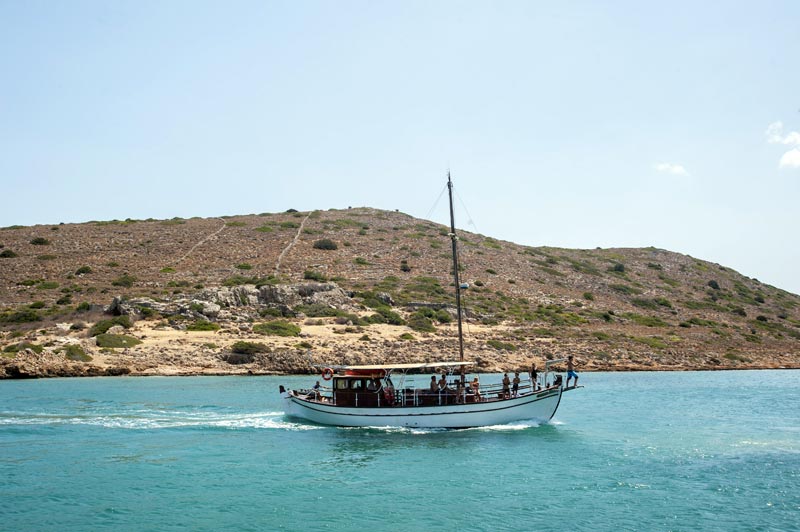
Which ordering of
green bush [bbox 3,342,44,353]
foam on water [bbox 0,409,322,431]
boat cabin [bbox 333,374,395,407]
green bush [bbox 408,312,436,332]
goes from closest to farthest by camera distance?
foam on water [bbox 0,409,322,431], boat cabin [bbox 333,374,395,407], green bush [bbox 3,342,44,353], green bush [bbox 408,312,436,332]

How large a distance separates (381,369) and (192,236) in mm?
77277

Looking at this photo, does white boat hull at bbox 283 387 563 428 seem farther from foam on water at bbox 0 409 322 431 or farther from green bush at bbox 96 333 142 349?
green bush at bbox 96 333 142 349

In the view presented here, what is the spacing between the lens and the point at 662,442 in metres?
28.2

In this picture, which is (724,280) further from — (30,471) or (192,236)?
(30,471)

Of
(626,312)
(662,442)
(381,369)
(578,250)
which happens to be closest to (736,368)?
(626,312)

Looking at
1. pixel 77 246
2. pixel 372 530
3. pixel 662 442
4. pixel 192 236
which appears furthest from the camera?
pixel 192 236

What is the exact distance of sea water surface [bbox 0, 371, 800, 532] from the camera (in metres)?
17.9

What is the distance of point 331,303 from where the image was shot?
71625 mm

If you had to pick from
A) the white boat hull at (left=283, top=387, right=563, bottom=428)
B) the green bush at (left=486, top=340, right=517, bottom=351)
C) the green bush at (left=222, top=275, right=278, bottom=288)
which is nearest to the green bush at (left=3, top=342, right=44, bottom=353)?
the green bush at (left=222, top=275, right=278, bottom=288)

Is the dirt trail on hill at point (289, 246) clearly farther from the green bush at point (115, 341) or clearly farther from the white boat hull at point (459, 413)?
the white boat hull at point (459, 413)

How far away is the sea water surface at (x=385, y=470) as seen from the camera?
1791 cm

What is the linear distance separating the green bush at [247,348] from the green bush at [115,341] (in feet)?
26.1

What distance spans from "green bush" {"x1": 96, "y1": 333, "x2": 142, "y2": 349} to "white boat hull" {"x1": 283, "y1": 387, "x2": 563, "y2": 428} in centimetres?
3033

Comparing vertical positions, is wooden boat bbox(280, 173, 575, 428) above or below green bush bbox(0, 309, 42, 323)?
below
